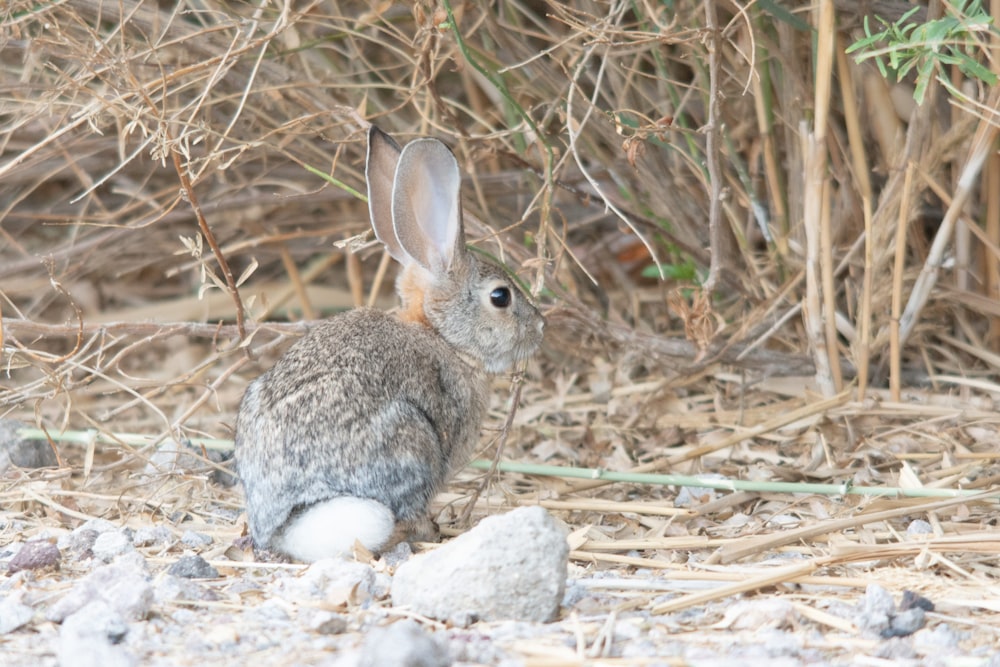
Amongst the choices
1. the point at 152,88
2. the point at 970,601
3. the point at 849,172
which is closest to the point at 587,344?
the point at 849,172

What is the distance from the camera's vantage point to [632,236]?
4977mm

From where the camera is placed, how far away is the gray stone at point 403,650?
213 cm

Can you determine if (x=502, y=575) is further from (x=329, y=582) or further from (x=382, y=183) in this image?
(x=382, y=183)

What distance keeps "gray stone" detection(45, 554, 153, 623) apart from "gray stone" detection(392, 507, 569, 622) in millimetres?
573

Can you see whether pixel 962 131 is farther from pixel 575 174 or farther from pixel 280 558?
pixel 280 558

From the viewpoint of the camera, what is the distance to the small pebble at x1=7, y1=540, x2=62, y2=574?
3.01 metres

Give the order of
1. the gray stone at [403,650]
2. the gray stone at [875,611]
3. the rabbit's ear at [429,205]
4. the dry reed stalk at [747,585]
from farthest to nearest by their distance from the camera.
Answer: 1. the rabbit's ear at [429,205]
2. the dry reed stalk at [747,585]
3. the gray stone at [875,611]
4. the gray stone at [403,650]

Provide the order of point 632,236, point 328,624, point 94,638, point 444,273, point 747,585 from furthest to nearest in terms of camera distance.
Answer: point 632,236 < point 444,273 < point 747,585 < point 328,624 < point 94,638

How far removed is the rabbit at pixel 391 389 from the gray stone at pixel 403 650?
952 mm

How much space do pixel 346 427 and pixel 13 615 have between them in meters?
0.99

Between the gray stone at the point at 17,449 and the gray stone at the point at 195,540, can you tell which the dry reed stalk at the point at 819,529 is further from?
the gray stone at the point at 17,449

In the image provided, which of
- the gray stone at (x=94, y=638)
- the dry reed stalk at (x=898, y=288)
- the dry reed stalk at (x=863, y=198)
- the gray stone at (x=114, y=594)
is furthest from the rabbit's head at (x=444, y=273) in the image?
the gray stone at (x=94, y=638)

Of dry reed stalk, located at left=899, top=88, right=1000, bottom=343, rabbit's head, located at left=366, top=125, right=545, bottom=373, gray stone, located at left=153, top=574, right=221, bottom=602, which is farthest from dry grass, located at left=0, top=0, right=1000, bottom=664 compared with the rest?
gray stone, located at left=153, top=574, right=221, bottom=602

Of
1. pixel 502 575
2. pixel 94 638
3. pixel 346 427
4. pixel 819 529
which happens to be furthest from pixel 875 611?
pixel 94 638
